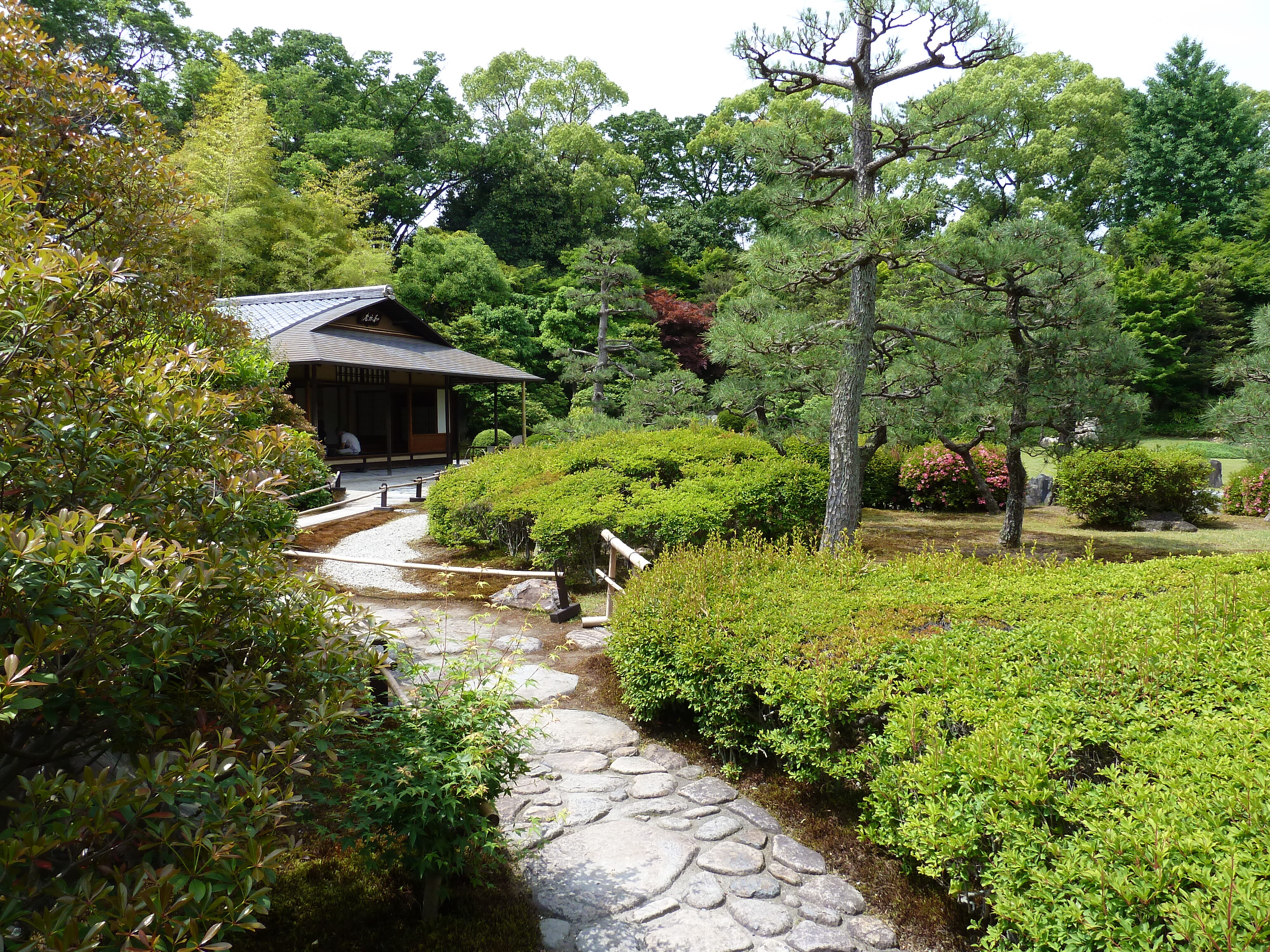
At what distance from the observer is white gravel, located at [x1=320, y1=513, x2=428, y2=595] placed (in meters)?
7.66

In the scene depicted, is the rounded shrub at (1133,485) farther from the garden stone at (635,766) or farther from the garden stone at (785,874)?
the garden stone at (785,874)

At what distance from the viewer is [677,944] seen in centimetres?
235

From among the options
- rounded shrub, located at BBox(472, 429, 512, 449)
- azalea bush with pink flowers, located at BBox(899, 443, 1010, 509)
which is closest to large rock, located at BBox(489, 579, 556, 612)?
azalea bush with pink flowers, located at BBox(899, 443, 1010, 509)

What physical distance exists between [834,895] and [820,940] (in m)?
0.29

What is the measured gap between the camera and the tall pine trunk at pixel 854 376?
7.00 metres

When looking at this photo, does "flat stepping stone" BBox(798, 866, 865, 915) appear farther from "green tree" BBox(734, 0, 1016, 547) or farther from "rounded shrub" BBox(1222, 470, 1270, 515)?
"rounded shrub" BBox(1222, 470, 1270, 515)

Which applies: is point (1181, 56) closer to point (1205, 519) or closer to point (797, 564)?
point (1205, 519)

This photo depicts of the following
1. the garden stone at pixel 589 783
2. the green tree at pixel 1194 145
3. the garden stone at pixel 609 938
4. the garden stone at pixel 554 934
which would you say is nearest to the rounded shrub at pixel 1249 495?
the garden stone at pixel 589 783

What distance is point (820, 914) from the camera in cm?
254

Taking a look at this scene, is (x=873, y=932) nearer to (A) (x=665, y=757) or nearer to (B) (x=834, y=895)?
(B) (x=834, y=895)

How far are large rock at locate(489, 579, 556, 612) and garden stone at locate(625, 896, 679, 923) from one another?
396 centimetres

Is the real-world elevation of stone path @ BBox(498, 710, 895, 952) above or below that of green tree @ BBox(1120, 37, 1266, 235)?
below

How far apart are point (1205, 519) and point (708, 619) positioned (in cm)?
1112

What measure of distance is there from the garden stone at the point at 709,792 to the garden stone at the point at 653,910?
726mm
